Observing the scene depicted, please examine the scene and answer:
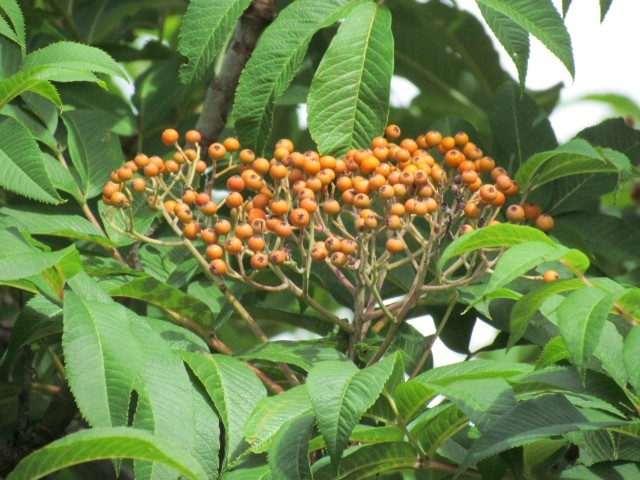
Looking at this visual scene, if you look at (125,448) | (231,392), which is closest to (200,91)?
(231,392)

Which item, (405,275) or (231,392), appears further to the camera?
(405,275)

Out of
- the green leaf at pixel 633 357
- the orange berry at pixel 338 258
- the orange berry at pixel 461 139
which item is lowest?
the orange berry at pixel 338 258

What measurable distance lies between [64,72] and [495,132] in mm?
1160

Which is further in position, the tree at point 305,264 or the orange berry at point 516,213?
the orange berry at point 516,213

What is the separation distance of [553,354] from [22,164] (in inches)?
46.0

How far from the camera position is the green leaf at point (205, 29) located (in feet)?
7.54

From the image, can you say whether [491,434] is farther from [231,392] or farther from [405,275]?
[405,275]

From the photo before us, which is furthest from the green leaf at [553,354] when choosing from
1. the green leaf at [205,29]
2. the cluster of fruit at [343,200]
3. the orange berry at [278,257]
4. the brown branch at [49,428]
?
the brown branch at [49,428]

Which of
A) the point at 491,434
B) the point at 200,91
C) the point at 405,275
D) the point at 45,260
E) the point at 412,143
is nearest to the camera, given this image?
the point at 491,434

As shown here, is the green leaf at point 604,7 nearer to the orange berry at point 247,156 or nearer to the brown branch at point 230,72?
the orange berry at point 247,156

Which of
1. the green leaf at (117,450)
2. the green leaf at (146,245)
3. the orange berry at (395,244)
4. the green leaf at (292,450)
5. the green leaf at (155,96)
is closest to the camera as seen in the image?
the green leaf at (117,450)

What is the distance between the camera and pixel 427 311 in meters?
2.60

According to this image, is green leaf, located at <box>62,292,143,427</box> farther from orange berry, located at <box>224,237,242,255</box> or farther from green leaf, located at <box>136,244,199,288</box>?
green leaf, located at <box>136,244,199,288</box>

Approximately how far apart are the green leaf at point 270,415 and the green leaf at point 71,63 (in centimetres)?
75
